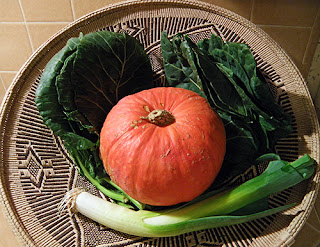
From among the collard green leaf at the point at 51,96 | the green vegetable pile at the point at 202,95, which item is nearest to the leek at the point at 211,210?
the green vegetable pile at the point at 202,95

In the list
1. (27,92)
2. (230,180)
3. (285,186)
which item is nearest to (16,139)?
(27,92)

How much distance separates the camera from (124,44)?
85 centimetres

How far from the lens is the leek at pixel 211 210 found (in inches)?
27.6

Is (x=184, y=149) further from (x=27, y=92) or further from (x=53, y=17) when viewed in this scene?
(x=53, y=17)

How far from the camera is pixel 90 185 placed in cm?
89

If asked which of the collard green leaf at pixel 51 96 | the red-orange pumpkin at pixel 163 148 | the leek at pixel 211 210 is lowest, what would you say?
the leek at pixel 211 210

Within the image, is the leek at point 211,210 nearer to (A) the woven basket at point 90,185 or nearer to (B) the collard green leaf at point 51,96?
(A) the woven basket at point 90,185

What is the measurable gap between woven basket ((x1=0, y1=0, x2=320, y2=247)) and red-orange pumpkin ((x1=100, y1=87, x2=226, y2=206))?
0.16m

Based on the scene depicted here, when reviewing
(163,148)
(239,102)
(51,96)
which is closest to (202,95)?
(239,102)

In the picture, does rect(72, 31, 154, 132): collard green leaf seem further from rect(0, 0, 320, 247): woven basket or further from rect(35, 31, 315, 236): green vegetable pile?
rect(0, 0, 320, 247): woven basket

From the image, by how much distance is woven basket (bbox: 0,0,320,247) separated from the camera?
0.75m

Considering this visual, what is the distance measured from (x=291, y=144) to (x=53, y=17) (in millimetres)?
1098

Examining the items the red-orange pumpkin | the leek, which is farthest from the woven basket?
the red-orange pumpkin

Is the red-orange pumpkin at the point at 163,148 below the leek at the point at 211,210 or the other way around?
the other way around
